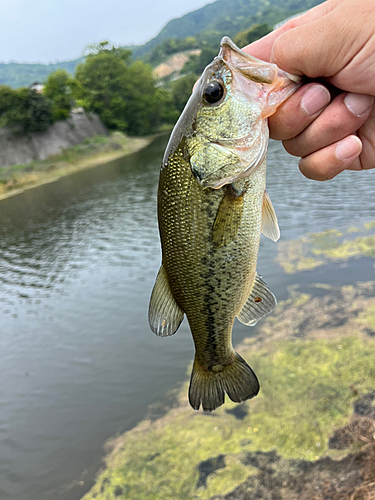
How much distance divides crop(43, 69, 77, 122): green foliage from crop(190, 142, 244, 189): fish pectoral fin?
44.9 m

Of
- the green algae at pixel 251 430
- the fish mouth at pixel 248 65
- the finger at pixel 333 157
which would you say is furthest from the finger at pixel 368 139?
the green algae at pixel 251 430

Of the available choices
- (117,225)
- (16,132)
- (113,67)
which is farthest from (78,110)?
(117,225)

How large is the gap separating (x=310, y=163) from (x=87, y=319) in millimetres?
7794

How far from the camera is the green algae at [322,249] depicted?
8953 mm

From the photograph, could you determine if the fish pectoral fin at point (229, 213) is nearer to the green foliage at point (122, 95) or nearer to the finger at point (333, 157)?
the finger at point (333, 157)

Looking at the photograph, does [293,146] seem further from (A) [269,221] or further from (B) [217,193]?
(B) [217,193]

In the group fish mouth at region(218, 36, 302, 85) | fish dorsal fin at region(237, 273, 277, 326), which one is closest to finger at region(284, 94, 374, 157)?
fish mouth at region(218, 36, 302, 85)

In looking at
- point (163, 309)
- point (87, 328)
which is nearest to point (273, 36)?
point (163, 309)

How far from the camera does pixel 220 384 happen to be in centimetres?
230

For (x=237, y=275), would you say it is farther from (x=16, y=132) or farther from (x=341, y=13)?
(x=16, y=132)

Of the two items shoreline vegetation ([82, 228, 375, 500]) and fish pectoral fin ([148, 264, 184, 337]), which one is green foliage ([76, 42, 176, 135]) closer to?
shoreline vegetation ([82, 228, 375, 500])

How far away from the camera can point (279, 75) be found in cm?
182

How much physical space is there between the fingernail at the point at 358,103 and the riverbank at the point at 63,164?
28.6 m

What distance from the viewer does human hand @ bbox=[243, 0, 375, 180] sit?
67.2 inches
